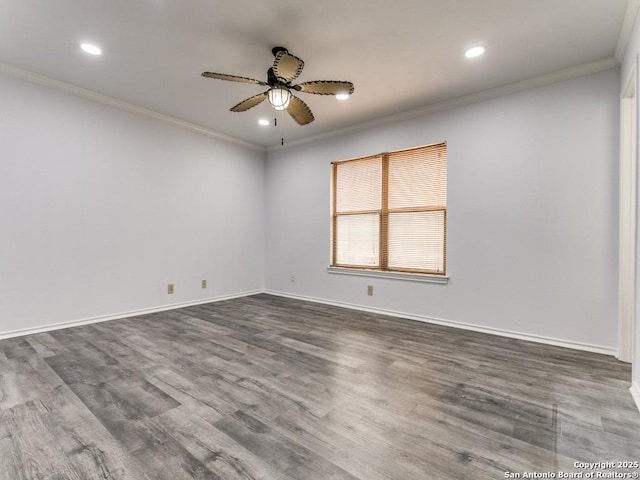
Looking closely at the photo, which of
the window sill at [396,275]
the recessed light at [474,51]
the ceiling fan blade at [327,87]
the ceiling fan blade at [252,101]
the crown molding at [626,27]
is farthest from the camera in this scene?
the window sill at [396,275]

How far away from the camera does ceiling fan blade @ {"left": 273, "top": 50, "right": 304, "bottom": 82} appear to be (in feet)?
7.19

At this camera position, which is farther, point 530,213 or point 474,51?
point 530,213

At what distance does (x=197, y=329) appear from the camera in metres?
3.48

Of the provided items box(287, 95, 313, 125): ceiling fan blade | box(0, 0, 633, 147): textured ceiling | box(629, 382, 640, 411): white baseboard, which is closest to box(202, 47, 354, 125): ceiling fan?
box(287, 95, 313, 125): ceiling fan blade

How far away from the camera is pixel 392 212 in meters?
4.27

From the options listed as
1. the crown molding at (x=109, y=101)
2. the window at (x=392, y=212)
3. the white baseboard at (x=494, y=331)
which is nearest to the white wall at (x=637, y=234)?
the white baseboard at (x=494, y=331)

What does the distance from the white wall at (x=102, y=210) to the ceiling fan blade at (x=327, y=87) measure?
2.63 meters

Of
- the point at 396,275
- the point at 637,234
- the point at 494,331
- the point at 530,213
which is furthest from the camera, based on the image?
the point at 396,275

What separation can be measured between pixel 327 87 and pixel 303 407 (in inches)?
95.6

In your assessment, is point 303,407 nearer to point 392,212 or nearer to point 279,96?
point 279,96

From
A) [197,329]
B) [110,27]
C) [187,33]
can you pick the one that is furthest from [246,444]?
[110,27]

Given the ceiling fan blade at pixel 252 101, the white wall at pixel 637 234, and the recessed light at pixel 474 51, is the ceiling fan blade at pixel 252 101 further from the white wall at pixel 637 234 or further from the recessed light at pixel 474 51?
the white wall at pixel 637 234

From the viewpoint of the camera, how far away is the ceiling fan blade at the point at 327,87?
249 centimetres

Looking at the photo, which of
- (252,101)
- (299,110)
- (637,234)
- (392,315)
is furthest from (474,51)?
(392,315)
